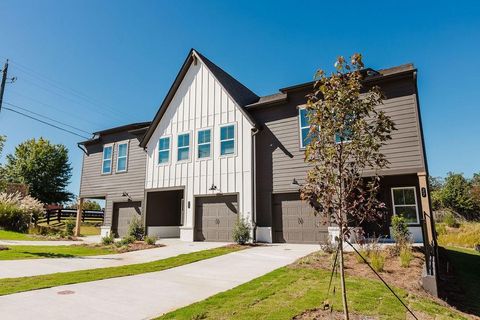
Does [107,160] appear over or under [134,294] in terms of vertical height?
over

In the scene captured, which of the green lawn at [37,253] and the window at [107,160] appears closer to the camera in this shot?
the green lawn at [37,253]

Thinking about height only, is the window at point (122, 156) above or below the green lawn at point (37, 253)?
above

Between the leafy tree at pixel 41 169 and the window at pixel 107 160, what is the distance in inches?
993

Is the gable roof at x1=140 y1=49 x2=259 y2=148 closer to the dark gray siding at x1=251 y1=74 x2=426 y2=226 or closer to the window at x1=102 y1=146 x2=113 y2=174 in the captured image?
the dark gray siding at x1=251 y1=74 x2=426 y2=226

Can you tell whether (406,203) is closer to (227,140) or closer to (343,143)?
(227,140)

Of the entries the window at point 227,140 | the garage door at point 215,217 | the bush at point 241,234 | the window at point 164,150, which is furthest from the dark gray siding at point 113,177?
the bush at point 241,234

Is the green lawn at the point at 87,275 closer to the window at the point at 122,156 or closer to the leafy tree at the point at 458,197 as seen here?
the window at the point at 122,156

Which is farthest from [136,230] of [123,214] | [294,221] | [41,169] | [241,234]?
[41,169]

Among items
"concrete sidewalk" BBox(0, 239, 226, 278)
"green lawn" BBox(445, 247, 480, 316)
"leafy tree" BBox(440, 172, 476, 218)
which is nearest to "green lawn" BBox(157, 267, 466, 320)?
"green lawn" BBox(445, 247, 480, 316)

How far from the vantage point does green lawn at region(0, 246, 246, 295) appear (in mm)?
6504

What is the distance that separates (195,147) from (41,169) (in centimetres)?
3483

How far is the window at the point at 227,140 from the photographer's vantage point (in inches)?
647

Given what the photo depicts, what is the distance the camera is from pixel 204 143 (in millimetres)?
17281

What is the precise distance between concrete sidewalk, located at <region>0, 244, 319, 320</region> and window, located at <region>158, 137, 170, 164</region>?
10251mm
